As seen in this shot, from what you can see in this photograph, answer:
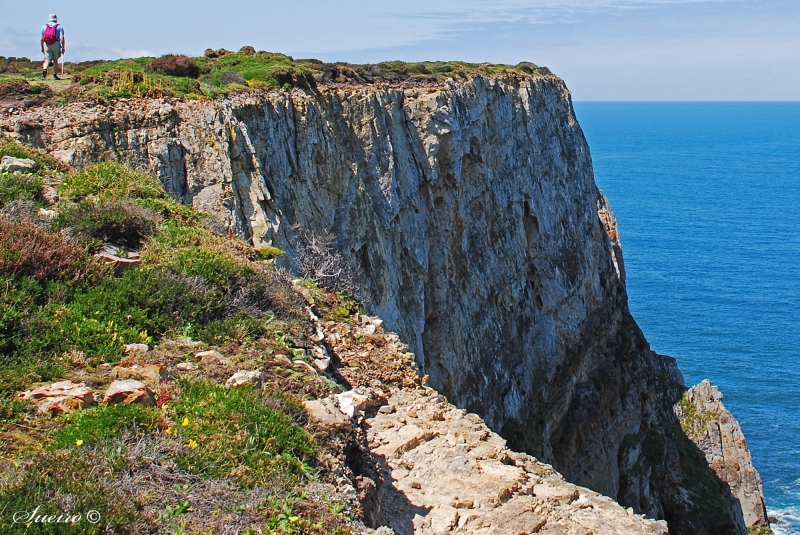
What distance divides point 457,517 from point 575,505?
175cm

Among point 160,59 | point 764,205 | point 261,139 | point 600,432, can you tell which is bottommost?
point 600,432

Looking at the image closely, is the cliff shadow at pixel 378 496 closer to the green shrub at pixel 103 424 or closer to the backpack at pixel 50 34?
the green shrub at pixel 103 424

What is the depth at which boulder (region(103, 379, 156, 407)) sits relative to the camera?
8328mm

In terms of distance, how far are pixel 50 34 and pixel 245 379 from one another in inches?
761

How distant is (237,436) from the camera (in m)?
8.06

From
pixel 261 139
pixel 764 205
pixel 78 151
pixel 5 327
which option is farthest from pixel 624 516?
pixel 764 205

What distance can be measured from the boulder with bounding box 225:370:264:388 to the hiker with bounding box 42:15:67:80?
19.0 meters

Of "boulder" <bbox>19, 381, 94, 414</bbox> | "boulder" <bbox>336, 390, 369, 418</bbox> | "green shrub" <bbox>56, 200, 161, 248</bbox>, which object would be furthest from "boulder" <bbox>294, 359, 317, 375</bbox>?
"green shrub" <bbox>56, 200, 161, 248</bbox>

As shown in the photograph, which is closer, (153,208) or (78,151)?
(153,208)

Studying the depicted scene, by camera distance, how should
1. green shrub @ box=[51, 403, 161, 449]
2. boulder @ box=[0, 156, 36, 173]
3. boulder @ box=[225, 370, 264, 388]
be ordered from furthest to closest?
boulder @ box=[0, 156, 36, 173] < boulder @ box=[225, 370, 264, 388] < green shrub @ box=[51, 403, 161, 449]

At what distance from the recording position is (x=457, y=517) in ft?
32.1

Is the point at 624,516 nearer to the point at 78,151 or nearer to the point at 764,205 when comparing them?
the point at 78,151

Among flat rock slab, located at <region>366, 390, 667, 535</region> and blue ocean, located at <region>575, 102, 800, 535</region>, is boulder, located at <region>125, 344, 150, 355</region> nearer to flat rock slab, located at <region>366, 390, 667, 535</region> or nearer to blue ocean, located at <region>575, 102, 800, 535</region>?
flat rock slab, located at <region>366, 390, 667, 535</region>

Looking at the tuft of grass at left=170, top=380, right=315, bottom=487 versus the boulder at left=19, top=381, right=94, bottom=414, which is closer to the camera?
the tuft of grass at left=170, top=380, right=315, bottom=487
